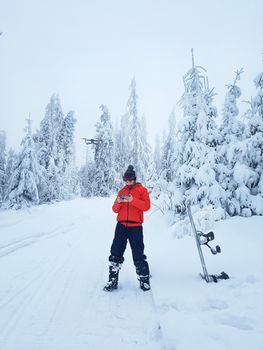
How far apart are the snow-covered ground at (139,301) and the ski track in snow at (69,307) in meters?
0.01

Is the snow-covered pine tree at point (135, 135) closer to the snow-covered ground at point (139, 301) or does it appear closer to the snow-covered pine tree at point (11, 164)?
the snow-covered pine tree at point (11, 164)

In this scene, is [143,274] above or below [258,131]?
below

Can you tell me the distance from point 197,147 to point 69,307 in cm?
834

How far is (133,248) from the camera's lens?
16.7 feet

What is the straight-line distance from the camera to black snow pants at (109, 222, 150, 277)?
4934 millimetres

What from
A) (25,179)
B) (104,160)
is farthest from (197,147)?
(104,160)

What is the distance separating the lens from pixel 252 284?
4.27 meters

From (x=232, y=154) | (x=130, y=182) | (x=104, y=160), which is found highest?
(x=104, y=160)

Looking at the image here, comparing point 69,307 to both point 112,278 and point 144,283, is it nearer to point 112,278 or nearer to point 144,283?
point 112,278

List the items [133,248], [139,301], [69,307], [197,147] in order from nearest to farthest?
[69,307] → [139,301] → [133,248] → [197,147]

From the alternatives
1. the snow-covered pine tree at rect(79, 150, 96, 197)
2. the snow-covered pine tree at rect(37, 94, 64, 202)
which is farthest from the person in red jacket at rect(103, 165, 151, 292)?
the snow-covered pine tree at rect(79, 150, 96, 197)

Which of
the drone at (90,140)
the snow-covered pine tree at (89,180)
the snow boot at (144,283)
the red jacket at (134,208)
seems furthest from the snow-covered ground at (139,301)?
the snow-covered pine tree at (89,180)

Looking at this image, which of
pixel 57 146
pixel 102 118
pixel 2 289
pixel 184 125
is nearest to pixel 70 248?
pixel 2 289

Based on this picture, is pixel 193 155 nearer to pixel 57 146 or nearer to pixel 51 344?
pixel 51 344
